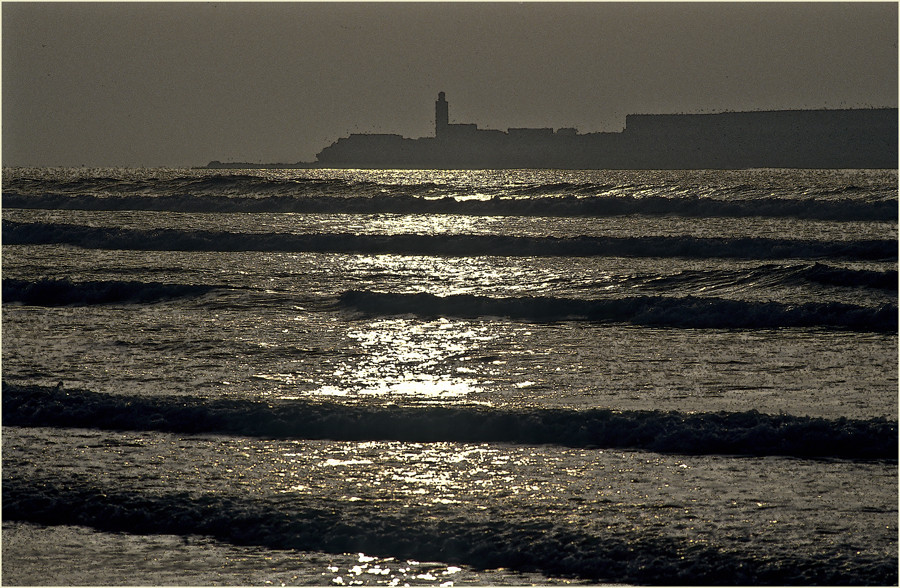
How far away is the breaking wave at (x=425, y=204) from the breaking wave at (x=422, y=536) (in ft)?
99.7

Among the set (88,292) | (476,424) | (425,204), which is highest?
(425,204)

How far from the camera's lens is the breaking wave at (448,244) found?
26.1m

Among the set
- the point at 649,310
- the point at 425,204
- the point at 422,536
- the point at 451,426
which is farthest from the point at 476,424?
the point at 425,204

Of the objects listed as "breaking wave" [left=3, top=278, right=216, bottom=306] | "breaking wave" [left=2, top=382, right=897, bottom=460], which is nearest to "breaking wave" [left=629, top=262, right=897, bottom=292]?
"breaking wave" [left=3, top=278, right=216, bottom=306]

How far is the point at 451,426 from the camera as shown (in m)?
9.25

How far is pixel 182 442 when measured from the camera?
8.87m

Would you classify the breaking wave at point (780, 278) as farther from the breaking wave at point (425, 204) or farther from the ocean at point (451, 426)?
the breaking wave at point (425, 204)

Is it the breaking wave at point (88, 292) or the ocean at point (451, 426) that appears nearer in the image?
the ocean at point (451, 426)

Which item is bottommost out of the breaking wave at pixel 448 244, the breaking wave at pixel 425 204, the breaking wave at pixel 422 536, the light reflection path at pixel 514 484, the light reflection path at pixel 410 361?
the breaking wave at pixel 422 536

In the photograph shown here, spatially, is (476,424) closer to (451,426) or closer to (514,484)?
(451,426)

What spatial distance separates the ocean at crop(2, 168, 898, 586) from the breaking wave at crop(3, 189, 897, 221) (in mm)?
12745

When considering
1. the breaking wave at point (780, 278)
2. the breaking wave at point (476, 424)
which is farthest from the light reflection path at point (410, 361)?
the breaking wave at point (780, 278)

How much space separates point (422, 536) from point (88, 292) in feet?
48.9

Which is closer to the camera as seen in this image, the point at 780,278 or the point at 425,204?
the point at 780,278
